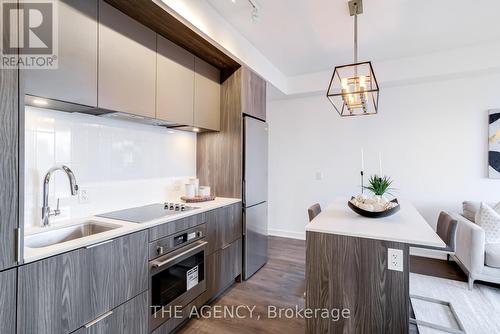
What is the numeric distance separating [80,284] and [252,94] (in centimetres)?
247

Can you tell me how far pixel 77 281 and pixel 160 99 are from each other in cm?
143

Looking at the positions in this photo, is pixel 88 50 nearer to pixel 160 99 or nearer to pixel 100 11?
pixel 100 11

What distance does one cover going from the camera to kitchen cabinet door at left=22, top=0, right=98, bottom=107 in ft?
4.51

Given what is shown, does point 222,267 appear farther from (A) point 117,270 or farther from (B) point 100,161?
(B) point 100,161

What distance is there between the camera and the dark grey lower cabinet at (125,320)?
1.36 meters

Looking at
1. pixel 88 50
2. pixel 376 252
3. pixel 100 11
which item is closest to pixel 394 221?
pixel 376 252

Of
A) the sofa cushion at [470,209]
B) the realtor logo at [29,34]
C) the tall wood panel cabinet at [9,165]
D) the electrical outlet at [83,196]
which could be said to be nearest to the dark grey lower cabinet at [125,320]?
the tall wood panel cabinet at [9,165]

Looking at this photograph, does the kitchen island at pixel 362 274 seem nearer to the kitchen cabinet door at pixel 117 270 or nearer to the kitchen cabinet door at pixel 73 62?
the kitchen cabinet door at pixel 117 270

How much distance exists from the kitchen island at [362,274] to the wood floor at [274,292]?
0.50m

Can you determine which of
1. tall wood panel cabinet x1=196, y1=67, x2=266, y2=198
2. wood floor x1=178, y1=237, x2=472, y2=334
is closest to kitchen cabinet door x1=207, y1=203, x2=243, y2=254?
tall wood panel cabinet x1=196, y1=67, x2=266, y2=198

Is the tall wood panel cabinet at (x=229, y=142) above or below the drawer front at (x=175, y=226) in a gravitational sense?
above

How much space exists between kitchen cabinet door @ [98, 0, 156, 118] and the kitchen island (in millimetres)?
1624

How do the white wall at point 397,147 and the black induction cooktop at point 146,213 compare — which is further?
the white wall at point 397,147

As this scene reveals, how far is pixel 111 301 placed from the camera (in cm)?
144
